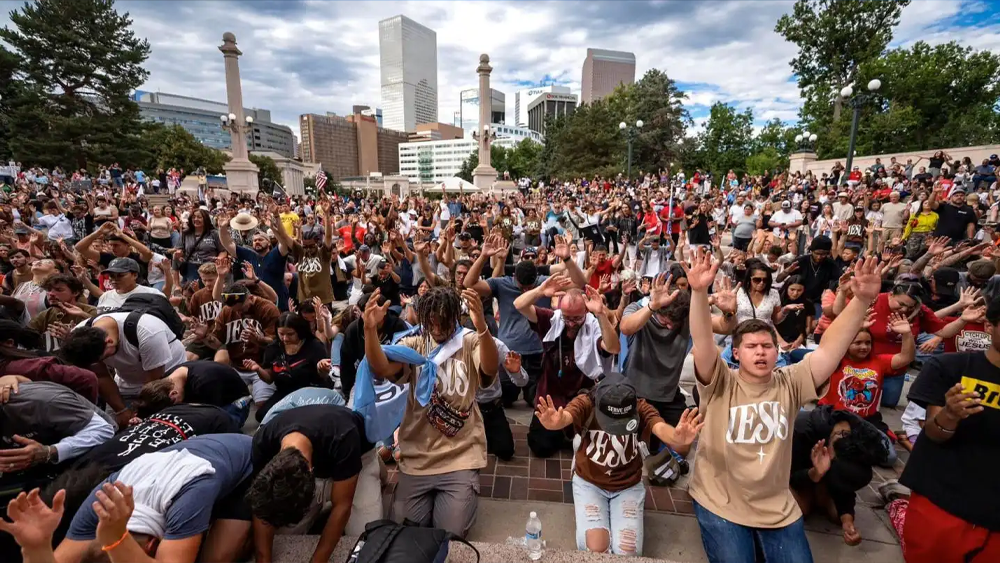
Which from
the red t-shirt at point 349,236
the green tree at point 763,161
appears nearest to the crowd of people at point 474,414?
the red t-shirt at point 349,236

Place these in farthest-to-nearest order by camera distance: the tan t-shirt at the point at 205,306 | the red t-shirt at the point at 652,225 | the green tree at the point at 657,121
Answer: the green tree at the point at 657,121
the red t-shirt at the point at 652,225
the tan t-shirt at the point at 205,306

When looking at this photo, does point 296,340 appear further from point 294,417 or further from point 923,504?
point 923,504

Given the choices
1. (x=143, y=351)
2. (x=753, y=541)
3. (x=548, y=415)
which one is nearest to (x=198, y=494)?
(x=548, y=415)

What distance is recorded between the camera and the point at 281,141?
6122 inches

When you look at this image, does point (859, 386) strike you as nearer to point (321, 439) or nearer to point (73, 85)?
point (321, 439)

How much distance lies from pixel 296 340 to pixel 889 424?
599 centimetres

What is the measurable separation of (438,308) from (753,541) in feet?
8.05

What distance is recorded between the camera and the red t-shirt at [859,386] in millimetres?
3896

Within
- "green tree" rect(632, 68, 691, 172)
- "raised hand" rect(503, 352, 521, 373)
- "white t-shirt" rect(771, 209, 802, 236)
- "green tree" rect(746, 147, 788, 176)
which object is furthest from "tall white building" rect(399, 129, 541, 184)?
"raised hand" rect(503, 352, 521, 373)

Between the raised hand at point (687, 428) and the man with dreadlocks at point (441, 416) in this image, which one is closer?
the raised hand at point (687, 428)

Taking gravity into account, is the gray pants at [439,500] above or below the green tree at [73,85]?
below

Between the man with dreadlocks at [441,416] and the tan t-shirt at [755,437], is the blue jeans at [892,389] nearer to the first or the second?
the tan t-shirt at [755,437]

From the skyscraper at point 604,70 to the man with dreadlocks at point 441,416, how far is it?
18731cm

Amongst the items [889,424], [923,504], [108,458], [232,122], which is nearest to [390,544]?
[108,458]
